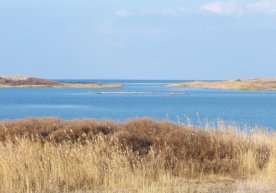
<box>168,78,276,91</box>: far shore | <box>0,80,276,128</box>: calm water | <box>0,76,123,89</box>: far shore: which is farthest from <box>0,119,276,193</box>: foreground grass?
<box>0,76,123,89</box>: far shore

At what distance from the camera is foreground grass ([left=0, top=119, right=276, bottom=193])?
13203 mm

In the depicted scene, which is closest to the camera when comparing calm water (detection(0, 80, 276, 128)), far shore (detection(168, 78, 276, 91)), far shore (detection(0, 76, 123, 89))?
calm water (detection(0, 80, 276, 128))

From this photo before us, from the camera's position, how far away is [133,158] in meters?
15.1

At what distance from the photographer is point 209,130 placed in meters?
18.8

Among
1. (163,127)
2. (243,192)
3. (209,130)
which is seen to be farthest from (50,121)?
(243,192)

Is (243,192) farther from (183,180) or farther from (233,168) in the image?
(233,168)

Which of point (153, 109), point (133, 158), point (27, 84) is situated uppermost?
point (133, 158)

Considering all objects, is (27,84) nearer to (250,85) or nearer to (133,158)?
(250,85)

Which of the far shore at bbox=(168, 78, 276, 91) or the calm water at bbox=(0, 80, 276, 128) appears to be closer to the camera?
the calm water at bbox=(0, 80, 276, 128)

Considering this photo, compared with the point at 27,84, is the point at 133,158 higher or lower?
higher

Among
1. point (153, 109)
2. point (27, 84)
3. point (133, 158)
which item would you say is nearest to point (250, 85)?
point (27, 84)

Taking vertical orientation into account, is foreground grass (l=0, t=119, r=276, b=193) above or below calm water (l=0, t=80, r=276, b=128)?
above

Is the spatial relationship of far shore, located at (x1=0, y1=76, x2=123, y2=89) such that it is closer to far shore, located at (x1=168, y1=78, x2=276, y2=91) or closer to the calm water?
far shore, located at (x1=168, y1=78, x2=276, y2=91)

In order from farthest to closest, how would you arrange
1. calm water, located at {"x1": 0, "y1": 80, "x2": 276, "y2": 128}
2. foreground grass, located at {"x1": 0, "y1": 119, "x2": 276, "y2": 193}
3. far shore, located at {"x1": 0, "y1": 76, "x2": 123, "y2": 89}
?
far shore, located at {"x1": 0, "y1": 76, "x2": 123, "y2": 89} < calm water, located at {"x1": 0, "y1": 80, "x2": 276, "y2": 128} < foreground grass, located at {"x1": 0, "y1": 119, "x2": 276, "y2": 193}
